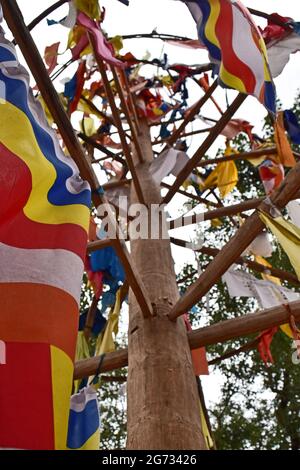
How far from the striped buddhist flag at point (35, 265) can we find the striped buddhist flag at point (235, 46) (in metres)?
0.74

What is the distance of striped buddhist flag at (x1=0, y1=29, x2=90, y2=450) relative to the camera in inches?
44.2

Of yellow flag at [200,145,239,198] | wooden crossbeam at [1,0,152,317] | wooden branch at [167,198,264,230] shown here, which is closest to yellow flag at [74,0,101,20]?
wooden crossbeam at [1,0,152,317]

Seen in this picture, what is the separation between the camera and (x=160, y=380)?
1.90 meters

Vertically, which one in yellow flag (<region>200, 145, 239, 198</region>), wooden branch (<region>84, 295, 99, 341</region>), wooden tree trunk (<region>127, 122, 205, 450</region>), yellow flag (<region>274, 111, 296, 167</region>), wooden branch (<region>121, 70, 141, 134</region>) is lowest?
wooden tree trunk (<region>127, 122, 205, 450</region>)

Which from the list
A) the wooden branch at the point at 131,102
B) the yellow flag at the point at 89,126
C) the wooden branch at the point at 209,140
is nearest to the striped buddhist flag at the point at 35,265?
the wooden branch at the point at 209,140

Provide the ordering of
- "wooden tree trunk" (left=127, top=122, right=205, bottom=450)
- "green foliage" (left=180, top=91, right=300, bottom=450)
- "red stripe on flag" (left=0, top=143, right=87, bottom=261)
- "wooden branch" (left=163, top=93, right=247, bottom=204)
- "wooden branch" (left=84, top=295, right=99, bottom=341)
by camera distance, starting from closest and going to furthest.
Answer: "red stripe on flag" (left=0, top=143, right=87, bottom=261) → "wooden tree trunk" (left=127, top=122, right=205, bottom=450) → "wooden branch" (left=163, top=93, right=247, bottom=204) → "wooden branch" (left=84, top=295, right=99, bottom=341) → "green foliage" (left=180, top=91, right=300, bottom=450)

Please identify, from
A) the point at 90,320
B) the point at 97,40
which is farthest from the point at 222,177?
the point at 97,40

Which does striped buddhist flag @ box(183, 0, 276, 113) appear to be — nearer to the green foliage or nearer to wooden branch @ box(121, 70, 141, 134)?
wooden branch @ box(121, 70, 141, 134)

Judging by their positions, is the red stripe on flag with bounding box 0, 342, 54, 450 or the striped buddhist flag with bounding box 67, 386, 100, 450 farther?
the striped buddhist flag with bounding box 67, 386, 100, 450

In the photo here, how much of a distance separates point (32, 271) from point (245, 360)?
670 cm

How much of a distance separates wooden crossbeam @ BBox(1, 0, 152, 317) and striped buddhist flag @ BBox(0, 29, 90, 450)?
0.06 metres

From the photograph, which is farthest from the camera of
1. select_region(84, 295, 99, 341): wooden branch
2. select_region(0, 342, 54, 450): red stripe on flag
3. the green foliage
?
the green foliage

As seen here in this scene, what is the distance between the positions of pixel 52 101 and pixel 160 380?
1.04 meters

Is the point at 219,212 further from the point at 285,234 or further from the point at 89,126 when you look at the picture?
the point at 89,126
